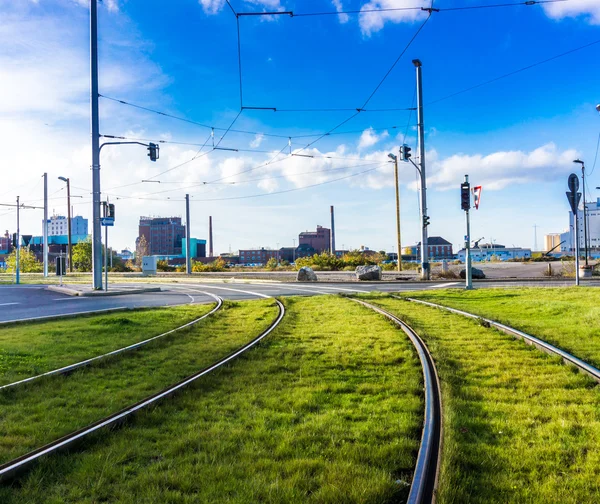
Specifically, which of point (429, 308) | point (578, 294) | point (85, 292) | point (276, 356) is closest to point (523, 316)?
point (429, 308)

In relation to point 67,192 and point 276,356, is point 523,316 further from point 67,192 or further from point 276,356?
point 67,192

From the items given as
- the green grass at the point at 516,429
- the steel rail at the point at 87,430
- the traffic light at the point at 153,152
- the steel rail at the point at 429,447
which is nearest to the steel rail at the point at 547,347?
the green grass at the point at 516,429

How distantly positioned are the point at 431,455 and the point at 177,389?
3013 mm

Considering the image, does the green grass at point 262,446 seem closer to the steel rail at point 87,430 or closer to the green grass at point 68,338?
the steel rail at point 87,430

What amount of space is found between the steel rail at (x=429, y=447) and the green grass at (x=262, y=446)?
10 centimetres

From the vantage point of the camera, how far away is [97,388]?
5.85 metres

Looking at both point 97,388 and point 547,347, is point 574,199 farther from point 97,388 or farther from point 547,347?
point 97,388

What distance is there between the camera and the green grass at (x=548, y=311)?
27.3ft

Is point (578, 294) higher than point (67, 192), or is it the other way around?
point (67, 192)

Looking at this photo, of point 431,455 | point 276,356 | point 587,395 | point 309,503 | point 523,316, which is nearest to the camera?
point 309,503

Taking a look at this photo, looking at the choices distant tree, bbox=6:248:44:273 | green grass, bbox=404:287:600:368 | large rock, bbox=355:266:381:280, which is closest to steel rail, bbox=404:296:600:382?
green grass, bbox=404:287:600:368

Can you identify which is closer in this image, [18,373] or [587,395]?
[587,395]

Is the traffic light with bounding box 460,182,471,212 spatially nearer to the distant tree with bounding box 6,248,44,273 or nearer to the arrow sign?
the arrow sign

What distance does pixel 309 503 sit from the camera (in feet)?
9.91
